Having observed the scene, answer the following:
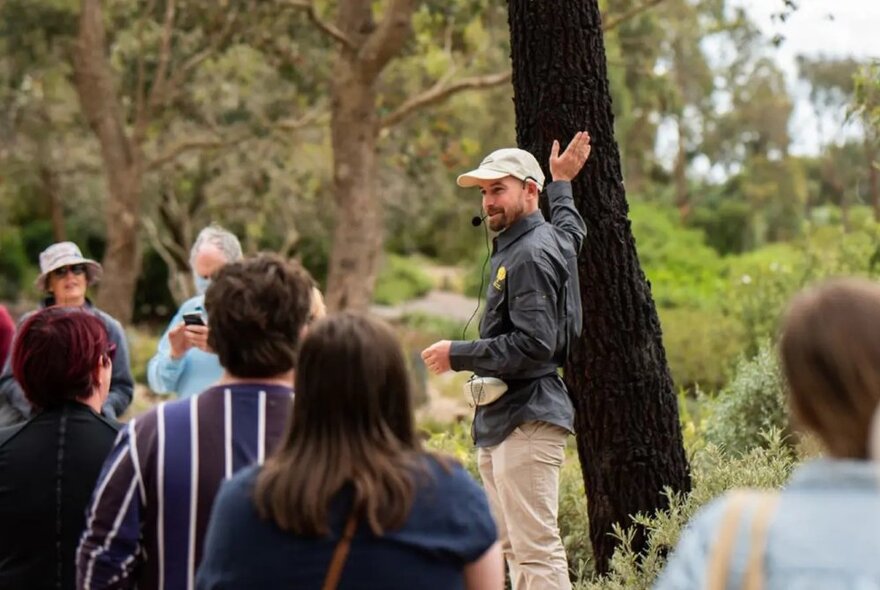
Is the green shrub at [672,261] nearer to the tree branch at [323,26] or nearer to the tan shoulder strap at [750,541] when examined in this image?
the tree branch at [323,26]

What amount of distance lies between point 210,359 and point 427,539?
3.67m

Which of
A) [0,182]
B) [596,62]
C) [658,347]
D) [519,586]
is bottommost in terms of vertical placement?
[519,586]

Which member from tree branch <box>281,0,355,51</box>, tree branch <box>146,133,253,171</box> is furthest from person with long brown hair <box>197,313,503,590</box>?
tree branch <box>146,133,253,171</box>

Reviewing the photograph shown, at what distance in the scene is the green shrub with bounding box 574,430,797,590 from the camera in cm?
552

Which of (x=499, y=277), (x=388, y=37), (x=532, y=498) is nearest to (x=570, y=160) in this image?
(x=499, y=277)

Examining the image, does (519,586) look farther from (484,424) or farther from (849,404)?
(849,404)

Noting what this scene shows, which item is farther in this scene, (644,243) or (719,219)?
(719,219)

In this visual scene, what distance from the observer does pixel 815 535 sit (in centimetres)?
223

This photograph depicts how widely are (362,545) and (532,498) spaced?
274 centimetres

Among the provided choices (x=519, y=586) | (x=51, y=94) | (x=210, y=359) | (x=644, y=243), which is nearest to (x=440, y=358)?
(x=519, y=586)

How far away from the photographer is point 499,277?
534 cm

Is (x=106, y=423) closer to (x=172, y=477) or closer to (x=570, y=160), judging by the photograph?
(x=172, y=477)

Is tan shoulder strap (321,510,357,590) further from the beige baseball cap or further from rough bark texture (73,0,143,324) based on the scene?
rough bark texture (73,0,143,324)

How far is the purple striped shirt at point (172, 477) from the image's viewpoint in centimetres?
316
